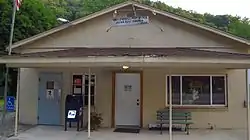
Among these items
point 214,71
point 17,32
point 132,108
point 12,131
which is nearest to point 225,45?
point 214,71

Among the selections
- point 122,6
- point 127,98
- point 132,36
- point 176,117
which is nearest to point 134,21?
point 132,36

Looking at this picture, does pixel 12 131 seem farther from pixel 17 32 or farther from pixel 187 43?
pixel 17 32

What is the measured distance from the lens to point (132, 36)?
48.0 ft

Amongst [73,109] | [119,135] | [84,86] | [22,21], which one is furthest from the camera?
[22,21]

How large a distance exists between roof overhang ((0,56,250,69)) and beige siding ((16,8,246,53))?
3683mm

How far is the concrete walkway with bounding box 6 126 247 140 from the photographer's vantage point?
11719mm

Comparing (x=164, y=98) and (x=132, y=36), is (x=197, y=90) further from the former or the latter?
(x=132, y=36)

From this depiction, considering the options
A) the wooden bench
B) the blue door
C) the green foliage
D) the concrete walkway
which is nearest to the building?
the blue door

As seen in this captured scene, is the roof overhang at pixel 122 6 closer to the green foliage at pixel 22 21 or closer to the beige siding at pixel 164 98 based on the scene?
the beige siding at pixel 164 98

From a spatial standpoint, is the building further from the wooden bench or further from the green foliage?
the green foliage

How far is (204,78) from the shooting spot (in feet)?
46.9

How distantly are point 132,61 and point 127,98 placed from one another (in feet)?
14.0

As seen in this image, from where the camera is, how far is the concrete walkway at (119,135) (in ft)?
38.4

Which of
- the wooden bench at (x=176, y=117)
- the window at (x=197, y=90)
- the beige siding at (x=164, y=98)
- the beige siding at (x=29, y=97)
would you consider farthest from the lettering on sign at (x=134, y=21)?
the beige siding at (x=29, y=97)
